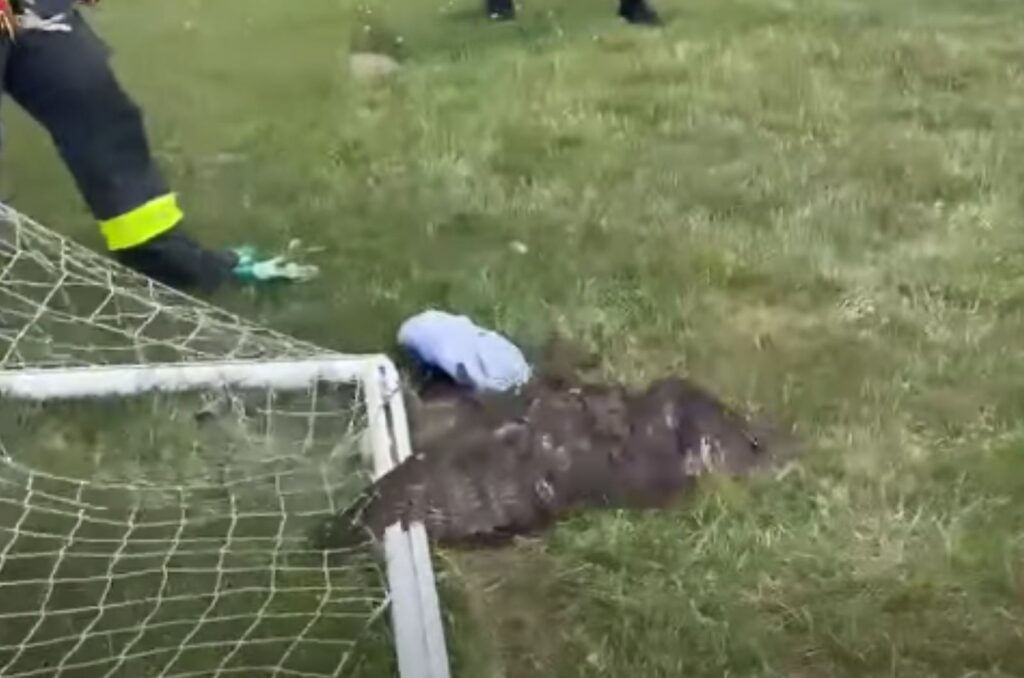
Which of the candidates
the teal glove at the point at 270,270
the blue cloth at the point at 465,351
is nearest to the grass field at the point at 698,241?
the teal glove at the point at 270,270

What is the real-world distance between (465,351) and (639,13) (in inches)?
106

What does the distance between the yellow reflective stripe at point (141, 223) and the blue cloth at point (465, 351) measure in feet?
2.04

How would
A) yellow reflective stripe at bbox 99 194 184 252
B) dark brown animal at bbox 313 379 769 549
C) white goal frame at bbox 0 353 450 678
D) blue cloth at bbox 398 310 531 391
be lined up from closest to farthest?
dark brown animal at bbox 313 379 769 549
white goal frame at bbox 0 353 450 678
blue cloth at bbox 398 310 531 391
yellow reflective stripe at bbox 99 194 184 252

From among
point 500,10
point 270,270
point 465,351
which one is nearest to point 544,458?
point 465,351

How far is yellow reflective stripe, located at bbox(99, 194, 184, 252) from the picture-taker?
3594 millimetres

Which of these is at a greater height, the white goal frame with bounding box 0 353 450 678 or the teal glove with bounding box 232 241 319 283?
the white goal frame with bounding box 0 353 450 678

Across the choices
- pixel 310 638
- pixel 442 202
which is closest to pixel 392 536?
pixel 310 638

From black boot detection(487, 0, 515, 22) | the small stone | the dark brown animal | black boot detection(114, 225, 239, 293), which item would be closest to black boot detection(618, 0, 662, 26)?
black boot detection(487, 0, 515, 22)

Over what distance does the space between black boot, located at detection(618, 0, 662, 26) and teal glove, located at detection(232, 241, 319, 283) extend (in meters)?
2.19

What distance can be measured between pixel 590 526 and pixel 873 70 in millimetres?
2603

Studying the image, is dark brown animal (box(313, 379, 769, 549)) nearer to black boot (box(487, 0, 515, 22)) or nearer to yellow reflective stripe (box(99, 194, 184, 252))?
yellow reflective stripe (box(99, 194, 184, 252))

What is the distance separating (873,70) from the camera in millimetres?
4941

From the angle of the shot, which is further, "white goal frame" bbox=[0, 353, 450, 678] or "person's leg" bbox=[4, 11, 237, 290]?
"person's leg" bbox=[4, 11, 237, 290]

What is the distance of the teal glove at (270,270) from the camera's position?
366 cm
